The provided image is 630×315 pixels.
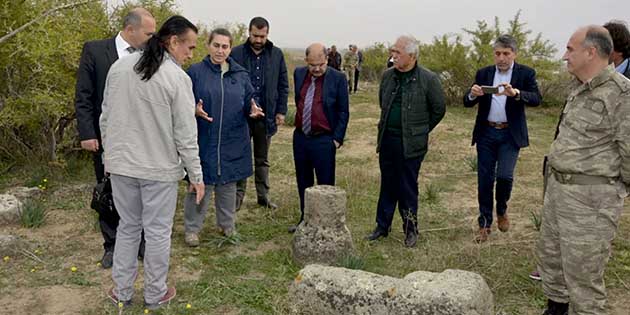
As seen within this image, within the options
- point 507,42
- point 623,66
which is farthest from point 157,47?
point 623,66

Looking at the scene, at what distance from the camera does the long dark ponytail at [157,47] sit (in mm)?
3137

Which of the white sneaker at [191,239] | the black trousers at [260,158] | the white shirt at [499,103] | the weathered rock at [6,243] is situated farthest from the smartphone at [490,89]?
the weathered rock at [6,243]

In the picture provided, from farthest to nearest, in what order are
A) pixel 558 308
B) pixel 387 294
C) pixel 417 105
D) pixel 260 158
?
pixel 260 158 < pixel 417 105 < pixel 558 308 < pixel 387 294

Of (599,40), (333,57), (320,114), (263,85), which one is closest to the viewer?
(599,40)

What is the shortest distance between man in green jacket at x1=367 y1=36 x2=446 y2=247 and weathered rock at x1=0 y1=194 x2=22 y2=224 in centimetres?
357

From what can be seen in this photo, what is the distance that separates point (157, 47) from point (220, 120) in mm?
1289

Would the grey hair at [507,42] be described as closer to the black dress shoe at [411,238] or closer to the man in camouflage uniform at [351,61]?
the black dress shoe at [411,238]

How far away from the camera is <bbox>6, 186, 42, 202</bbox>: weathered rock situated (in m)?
5.70

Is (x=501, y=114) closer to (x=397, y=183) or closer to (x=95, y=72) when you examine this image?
(x=397, y=183)

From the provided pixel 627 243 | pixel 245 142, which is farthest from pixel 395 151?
pixel 627 243

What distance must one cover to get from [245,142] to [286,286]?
4.51ft

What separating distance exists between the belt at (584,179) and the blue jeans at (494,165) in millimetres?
1390

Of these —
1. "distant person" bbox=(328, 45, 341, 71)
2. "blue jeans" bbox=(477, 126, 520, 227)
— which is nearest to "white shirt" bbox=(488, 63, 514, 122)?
"blue jeans" bbox=(477, 126, 520, 227)

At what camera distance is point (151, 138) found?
3211mm
